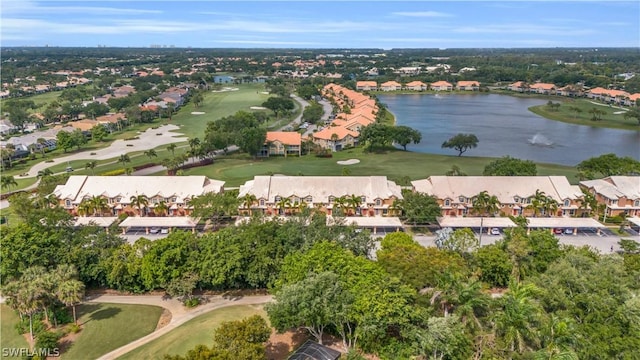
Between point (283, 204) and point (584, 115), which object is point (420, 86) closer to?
point (584, 115)

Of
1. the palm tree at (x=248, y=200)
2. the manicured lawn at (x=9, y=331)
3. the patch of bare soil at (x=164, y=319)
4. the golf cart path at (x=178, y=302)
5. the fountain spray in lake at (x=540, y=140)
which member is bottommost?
the manicured lawn at (x=9, y=331)

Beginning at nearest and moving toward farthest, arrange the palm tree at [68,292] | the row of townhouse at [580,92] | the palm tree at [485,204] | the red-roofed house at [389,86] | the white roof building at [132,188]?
1. the palm tree at [68,292]
2. the palm tree at [485,204]
3. the white roof building at [132,188]
4. the row of townhouse at [580,92]
5. the red-roofed house at [389,86]

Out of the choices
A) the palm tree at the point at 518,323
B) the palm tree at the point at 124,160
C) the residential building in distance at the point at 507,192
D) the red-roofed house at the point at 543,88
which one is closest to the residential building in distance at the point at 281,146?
the palm tree at the point at 124,160

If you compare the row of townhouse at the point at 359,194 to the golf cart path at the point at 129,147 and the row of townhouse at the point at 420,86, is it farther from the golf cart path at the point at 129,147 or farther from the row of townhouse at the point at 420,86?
the row of townhouse at the point at 420,86

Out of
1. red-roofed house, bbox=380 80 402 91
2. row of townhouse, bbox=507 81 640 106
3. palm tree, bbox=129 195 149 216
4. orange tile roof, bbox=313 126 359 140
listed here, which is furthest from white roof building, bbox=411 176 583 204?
red-roofed house, bbox=380 80 402 91

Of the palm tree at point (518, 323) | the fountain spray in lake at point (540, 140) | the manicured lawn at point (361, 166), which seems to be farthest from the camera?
the fountain spray in lake at point (540, 140)

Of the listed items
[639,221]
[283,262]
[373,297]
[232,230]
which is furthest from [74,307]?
[639,221]

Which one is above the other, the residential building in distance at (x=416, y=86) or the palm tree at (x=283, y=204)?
the residential building in distance at (x=416, y=86)

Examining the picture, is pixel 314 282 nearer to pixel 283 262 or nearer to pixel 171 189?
pixel 283 262
